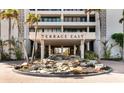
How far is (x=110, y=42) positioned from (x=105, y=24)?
1763 millimetres

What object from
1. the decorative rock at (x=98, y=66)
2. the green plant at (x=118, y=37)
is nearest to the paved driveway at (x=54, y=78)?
the decorative rock at (x=98, y=66)

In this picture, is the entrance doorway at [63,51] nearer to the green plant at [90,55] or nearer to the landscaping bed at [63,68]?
the landscaping bed at [63,68]

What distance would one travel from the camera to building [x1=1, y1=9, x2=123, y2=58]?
30.3 feet

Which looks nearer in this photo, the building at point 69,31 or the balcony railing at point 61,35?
the building at point 69,31

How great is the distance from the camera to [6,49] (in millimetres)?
10969

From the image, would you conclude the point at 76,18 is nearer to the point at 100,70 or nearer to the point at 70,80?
the point at 100,70

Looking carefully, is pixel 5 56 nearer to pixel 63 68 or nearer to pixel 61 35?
pixel 63 68

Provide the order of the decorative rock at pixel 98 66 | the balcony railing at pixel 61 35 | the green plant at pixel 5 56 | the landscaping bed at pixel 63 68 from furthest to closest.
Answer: the balcony railing at pixel 61 35, the green plant at pixel 5 56, the decorative rock at pixel 98 66, the landscaping bed at pixel 63 68

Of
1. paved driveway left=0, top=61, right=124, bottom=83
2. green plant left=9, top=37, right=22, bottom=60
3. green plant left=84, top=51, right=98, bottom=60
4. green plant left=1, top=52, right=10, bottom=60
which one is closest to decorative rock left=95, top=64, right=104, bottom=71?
green plant left=84, top=51, right=98, bottom=60

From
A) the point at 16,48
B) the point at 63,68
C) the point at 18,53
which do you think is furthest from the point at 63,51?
the point at 16,48

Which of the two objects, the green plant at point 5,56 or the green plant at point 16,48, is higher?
the green plant at point 16,48

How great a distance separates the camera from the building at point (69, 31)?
30.3 ft

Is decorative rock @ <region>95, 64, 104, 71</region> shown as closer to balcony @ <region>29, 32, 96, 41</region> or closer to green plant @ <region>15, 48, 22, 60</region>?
balcony @ <region>29, 32, 96, 41</region>
